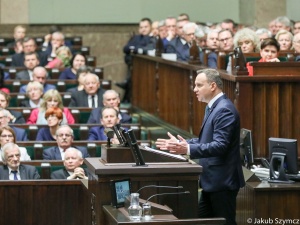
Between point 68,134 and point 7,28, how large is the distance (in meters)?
8.32

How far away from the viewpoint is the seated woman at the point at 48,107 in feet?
Answer: 37.3

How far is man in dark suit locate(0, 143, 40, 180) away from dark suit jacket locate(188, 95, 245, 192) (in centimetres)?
274

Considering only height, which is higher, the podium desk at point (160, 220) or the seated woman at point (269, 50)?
the seated woman at point (269, 50)


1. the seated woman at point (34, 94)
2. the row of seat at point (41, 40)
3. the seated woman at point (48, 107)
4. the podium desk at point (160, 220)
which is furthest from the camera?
the row of seat at point (41, 40)

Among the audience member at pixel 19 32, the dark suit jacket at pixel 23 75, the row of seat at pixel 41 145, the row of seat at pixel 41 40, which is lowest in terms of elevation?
the row of seat at pixel 41 145

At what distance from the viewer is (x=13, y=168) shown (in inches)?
360

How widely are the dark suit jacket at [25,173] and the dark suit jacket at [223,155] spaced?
Result: 8.93 feet

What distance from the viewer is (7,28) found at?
17938 millimetres

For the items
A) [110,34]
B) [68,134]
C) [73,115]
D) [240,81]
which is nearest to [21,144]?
[68,134]

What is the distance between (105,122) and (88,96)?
1.86m

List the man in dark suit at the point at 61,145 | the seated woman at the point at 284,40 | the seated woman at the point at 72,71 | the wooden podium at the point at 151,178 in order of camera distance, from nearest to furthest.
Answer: the wooden podium at the point at 151,178 → the man in dark suit at the point at 61,145 → the seated woman at the point at 284,40 → the seated woman at the point at 72,71

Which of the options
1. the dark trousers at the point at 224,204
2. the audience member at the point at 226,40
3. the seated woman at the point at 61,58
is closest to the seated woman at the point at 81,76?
the seated woman at the point at 61,58

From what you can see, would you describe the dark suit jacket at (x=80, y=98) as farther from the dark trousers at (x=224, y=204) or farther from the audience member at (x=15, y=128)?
the dark trousers at (x=224, y=204)

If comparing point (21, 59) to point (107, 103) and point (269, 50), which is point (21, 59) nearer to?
point (107, 103)
